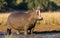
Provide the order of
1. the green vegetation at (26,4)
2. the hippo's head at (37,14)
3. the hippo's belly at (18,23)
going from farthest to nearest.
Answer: the green vegetation at (26,4)
the hippo's belly at (18,23)
the hippo's head at (37,14)

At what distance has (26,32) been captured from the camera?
12.0 m

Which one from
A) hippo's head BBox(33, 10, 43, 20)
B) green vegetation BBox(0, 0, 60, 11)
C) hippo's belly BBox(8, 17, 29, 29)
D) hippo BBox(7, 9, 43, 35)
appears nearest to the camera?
hippo's head BBox(33, 10, 43, 20)

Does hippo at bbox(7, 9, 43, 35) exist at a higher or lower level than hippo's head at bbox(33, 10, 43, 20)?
lower

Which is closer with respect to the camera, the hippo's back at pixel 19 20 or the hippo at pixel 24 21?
the hippo at pixel 24 21

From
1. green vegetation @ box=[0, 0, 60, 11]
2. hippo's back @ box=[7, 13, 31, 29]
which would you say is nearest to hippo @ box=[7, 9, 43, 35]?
hippo's back @ box=[7, 13, 31, 29]

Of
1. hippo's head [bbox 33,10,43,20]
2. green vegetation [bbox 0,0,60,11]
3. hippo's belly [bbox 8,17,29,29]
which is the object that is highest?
hippo's head [bbox 33,10,43,20]

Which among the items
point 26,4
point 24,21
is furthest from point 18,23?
point 26,4

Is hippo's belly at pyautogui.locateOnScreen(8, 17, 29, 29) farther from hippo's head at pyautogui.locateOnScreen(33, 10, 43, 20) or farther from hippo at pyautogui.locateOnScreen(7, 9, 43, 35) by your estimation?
hippo's head at pyautogui.locateOnScreen(33, 10, 43, 20)

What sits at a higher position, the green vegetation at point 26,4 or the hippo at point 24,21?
the hippo at point 24,21

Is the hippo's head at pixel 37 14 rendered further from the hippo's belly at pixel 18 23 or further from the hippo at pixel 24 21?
the hippo's belly at pixel 18 23

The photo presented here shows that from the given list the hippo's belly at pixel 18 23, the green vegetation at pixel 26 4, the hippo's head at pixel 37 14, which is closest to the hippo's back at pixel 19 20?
the hippo's belly at pixel 18 23

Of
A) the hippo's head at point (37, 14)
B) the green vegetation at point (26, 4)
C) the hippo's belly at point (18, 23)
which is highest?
the hippo's head at point (37, 14)

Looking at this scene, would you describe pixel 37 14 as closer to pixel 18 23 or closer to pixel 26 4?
pixel 18 23

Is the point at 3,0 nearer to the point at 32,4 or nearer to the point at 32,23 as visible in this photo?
the point at 32,4
